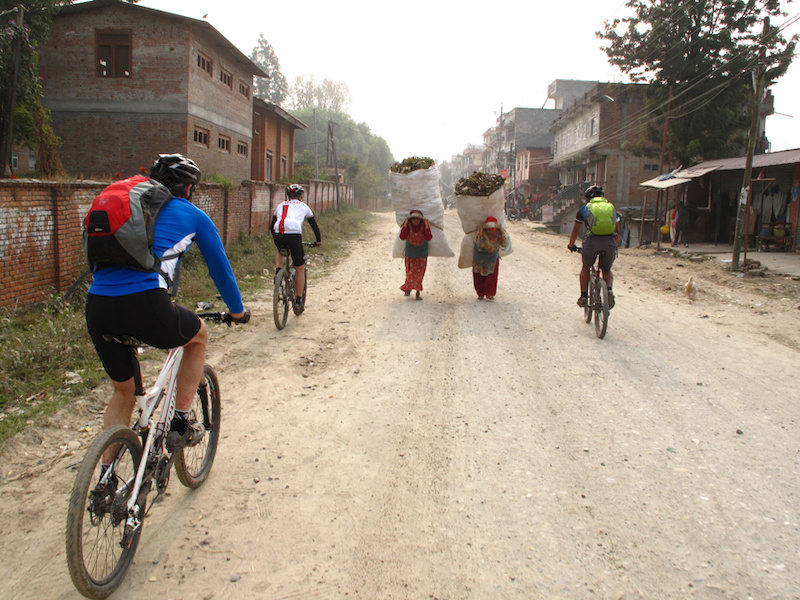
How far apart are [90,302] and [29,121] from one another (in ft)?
58.4

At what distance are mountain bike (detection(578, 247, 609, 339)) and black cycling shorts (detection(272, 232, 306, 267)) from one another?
12.4 ft

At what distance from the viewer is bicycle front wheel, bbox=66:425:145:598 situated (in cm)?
236

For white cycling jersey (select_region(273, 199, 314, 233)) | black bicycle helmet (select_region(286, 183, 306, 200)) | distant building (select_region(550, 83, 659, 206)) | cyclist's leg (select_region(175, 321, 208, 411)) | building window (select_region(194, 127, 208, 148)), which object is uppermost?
distant building (select_region(550, 83, 659, 206))

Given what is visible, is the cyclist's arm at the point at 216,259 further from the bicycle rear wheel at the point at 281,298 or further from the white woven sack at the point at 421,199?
the white woven sack at the point at 421,199

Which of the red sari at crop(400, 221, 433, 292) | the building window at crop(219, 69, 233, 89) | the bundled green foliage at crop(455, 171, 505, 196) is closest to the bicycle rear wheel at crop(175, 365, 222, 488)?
the red sari at crop(400, 221, 433, 292)

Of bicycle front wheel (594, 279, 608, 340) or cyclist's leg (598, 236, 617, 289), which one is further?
cyclist's leg (598, 236, 617, 289)

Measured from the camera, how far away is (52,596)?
2.60 meters

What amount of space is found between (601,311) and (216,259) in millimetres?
5495

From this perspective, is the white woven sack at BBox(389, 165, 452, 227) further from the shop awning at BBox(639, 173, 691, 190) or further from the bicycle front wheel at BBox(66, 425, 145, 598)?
the shop awning at BBox(639, 173, 691, 190)

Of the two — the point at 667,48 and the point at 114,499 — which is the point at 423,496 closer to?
the point at 114,499

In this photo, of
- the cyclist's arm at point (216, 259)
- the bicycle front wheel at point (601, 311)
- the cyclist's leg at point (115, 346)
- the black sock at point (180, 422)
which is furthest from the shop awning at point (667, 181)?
the cyclist's leg at point (115, 346)

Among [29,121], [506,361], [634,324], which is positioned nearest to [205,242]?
[506,361]

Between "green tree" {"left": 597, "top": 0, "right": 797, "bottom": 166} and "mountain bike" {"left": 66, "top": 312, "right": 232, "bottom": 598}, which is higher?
"green tree" {"left": 597, "top": 0, "right": 797, "bottom": 166}

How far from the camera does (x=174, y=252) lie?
292 cm
